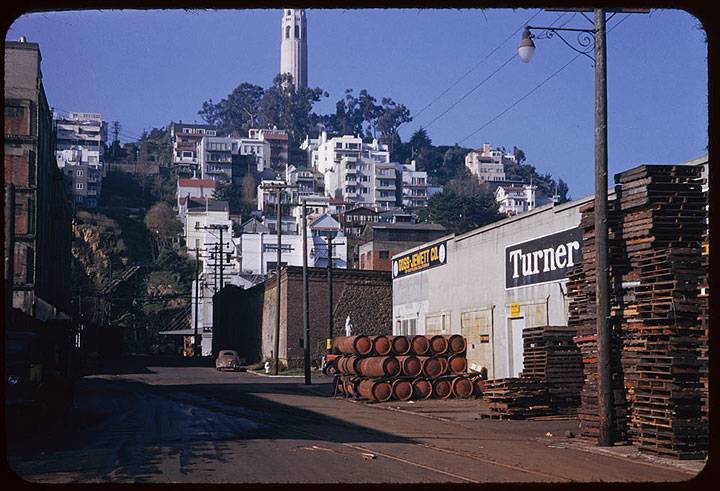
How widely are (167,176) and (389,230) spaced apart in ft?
266

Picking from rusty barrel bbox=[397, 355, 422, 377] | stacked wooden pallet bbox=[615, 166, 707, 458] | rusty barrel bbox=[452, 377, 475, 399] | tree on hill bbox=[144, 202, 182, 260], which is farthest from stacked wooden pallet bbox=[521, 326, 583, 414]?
tree on hill bbox=[144, 202, 182, 260]

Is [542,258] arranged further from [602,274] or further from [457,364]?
[602,274]

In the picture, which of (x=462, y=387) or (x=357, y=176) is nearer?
(x=462, y=387)

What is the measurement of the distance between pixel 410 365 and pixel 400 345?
2.62 feet

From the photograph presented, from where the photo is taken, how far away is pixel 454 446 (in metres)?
18.0

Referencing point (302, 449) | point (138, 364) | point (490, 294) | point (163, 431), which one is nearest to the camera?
point (302, 449)

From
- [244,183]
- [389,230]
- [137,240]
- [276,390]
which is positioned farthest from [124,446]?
[244,183]

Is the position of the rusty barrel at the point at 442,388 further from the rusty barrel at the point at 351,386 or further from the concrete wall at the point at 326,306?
the concrete wall at the point at 326,306

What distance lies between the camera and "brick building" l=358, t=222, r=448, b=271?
286 feet

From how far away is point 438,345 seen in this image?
33.2 metres

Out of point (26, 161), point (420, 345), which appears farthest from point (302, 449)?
point (26, 161)

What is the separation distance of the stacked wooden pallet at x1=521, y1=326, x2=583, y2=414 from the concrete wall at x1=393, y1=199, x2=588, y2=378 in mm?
3636

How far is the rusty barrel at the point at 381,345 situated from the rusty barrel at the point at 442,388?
211 centimetres

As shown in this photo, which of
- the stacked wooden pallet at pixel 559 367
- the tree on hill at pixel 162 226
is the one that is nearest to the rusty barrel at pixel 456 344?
the stacked wooden pallet at pixel 559 367
